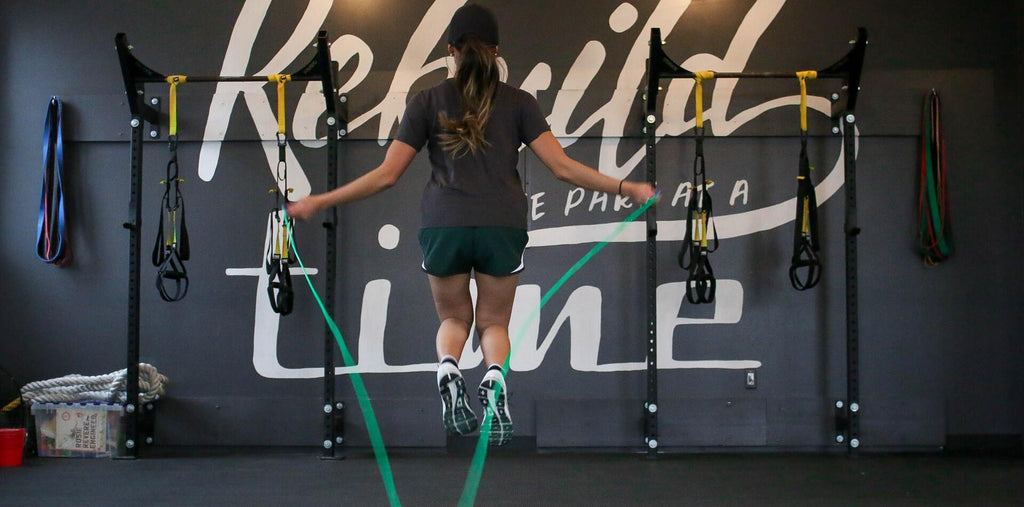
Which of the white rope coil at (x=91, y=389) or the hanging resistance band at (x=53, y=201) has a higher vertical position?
the hanging resistance band at (x=53, y=201)

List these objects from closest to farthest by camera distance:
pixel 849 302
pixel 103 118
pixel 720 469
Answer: pixel 720 469 < pixel 849 302 < pixel 103 118

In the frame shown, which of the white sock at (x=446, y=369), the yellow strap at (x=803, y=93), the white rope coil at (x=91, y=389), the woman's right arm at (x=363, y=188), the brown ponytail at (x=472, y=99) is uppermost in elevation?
the yellow strap at (x=803, y=93)

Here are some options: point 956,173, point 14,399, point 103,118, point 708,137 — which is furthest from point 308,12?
point 956,173

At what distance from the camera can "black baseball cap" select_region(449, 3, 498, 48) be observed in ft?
8.54

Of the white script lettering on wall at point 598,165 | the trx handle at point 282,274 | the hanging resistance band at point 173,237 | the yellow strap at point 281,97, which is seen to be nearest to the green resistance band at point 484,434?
the white script lettering on wall at point 598,165

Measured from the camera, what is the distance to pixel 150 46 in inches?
189

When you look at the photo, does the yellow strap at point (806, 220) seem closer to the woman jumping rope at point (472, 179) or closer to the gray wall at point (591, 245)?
the gray wall at point (591, 245)

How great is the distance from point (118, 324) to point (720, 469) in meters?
3.31

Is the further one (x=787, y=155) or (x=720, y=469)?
(x=787, y=155)

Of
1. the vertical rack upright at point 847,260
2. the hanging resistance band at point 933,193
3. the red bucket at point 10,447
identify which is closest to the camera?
the red bucket at point 10,447

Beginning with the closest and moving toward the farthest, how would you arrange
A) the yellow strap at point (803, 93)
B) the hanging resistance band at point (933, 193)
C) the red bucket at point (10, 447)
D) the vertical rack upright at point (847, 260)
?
1. the red bucket at point (10, 447)
2. the yellow strap at point (803, 93)
3. the vertical rack upright at point (847, 260)
4. the hanging resistance band at point (933, 193)

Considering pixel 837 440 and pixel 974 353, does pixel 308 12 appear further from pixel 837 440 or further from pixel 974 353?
pixel 974 353

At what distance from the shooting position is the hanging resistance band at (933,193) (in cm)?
455

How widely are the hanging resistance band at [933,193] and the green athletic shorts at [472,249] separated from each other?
2878mm
